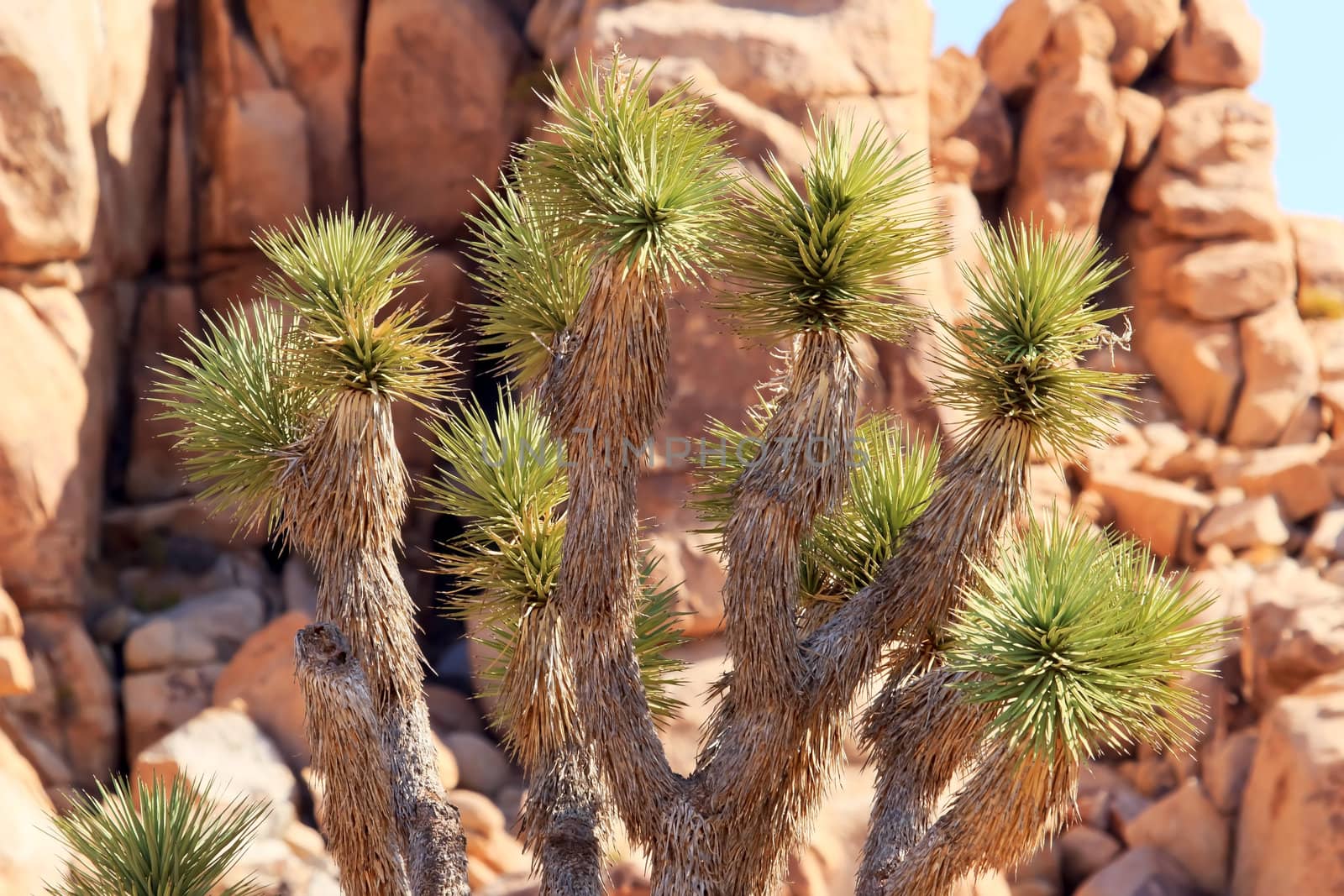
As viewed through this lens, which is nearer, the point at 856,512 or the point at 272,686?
the point at 856,512

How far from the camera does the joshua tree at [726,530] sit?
5109 millimetres

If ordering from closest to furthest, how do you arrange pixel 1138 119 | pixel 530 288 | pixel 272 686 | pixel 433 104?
1. pixel 530 288
2. pixel 272 686
3. pixel 433 104
4. pixel 1138 119

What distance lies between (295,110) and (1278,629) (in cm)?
1067

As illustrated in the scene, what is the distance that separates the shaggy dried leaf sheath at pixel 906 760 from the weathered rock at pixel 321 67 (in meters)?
9.91

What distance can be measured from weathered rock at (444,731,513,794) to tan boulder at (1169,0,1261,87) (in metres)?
10.6

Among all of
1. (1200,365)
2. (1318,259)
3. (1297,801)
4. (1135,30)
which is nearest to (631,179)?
(1297,801)

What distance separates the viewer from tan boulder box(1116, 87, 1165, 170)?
14875 millimetres

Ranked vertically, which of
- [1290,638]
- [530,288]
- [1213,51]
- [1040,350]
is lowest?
[1290,638]

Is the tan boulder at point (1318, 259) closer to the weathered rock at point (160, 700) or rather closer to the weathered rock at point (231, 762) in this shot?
the weathered rock at point (231, 762)

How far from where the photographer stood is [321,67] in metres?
14.2

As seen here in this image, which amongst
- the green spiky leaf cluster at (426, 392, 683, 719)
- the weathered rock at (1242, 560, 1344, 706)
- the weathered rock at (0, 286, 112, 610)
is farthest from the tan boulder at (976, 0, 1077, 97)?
the green spiky leaf cluster at (426, 392, 683, 719)

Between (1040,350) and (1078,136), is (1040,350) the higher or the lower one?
the lower one

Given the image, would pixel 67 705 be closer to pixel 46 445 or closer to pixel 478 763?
pixel 46 445

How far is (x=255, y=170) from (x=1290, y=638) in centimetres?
1064
